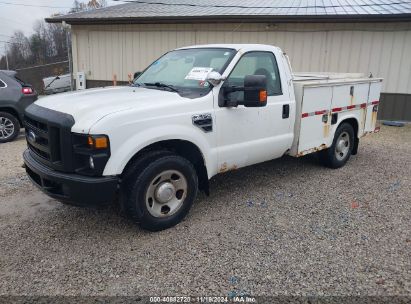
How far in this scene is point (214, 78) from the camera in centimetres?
395

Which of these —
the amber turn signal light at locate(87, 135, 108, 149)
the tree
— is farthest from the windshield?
the tree

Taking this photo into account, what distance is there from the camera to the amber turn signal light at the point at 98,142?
3.16 m

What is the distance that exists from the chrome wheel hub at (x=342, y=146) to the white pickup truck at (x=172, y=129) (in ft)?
2.70

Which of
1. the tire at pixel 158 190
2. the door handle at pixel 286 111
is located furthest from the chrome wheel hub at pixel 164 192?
the door handle at pixel 286 111

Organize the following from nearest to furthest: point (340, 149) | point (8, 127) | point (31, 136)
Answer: point (31, 136) < point (340, 149) < point (8, 127)

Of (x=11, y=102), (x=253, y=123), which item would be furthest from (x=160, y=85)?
(x=11, y=102)

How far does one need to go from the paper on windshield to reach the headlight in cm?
144

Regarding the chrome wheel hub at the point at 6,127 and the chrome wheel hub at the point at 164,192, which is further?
the chrome wheel hub at the point at 6,127

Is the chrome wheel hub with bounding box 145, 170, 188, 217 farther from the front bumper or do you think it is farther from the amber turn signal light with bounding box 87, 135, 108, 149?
the amber turn signal light with bounding box 87, 135, 108, 149

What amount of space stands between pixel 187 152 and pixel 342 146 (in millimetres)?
3307

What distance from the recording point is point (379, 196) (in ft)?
16.1

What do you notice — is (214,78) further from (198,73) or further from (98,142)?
(98,142)

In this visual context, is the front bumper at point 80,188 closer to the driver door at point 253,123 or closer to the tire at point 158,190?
the tire at point 158,190

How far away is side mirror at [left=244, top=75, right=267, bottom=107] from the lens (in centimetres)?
381
